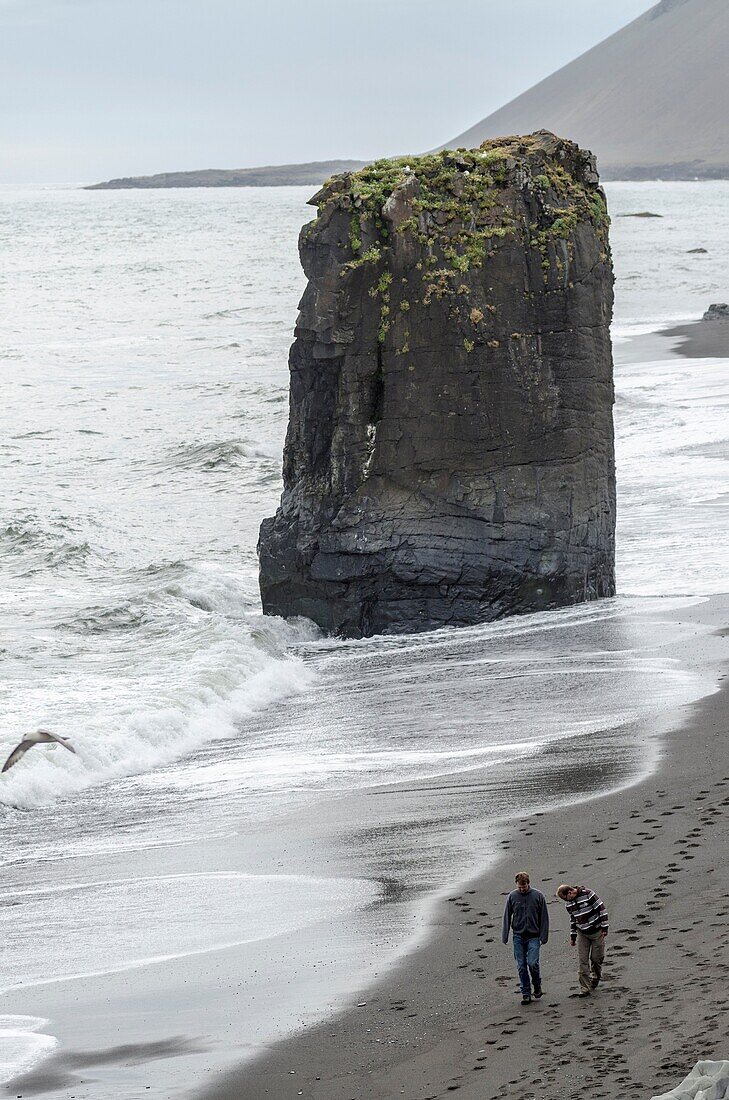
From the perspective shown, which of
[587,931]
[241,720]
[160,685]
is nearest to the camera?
[587,931]

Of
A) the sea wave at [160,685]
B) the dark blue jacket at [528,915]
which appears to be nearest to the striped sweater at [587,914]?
the dark blue jacket at [528,915]

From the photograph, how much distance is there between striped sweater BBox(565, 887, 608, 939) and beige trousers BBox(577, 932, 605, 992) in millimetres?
38

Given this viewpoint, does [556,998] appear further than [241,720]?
No

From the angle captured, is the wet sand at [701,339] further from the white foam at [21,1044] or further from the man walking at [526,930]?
the white foam at [21,1044]

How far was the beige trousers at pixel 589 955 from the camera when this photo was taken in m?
9.52

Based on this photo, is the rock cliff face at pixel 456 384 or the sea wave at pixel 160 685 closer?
the sea wave at pixel 160 685

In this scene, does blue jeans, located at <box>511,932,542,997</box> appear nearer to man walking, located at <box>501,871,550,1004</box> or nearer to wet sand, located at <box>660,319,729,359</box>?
man walking, located at <box>501,871,550,1004</box>

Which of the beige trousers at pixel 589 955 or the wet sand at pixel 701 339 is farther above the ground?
the wet sand at pixel 701 339

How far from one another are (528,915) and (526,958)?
0.28 metres

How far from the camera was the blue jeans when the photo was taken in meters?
9.59

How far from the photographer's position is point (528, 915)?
32.0 ft

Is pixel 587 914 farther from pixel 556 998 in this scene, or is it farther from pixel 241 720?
pixel 241 720

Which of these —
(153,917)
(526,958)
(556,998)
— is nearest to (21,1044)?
(153,917)

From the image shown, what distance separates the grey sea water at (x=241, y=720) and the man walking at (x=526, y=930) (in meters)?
1.30
